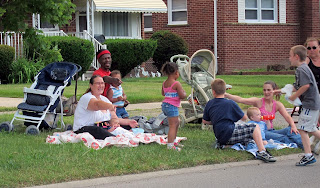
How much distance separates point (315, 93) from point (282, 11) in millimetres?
23837

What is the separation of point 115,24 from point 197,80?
17703mm

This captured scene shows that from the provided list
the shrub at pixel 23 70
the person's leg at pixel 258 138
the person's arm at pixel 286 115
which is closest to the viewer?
the person's leg at pixel 258 138

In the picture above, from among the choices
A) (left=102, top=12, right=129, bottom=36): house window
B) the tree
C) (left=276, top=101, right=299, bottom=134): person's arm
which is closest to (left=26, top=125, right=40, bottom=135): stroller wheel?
the tree

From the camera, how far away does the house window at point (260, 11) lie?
30625 millimetres

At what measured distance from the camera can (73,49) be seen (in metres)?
22.0

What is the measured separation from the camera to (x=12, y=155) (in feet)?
26.2

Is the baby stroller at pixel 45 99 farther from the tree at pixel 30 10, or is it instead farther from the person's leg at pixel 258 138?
the person's leg at pixel 258 138

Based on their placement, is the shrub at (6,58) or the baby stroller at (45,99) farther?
the shrub at (6,58)

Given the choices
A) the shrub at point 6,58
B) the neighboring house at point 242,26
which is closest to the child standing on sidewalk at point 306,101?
the shrub at point 6,58

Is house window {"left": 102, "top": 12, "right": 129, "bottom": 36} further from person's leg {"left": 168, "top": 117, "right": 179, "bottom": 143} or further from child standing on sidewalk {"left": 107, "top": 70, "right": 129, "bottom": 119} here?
person's leg {"left": 168, "top": 117, "right": 179, "bottom": 143}

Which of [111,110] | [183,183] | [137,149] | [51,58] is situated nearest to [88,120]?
[111,110]

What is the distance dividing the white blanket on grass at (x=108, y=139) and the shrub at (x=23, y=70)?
39.2 feet

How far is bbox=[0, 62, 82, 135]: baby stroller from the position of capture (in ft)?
34.0

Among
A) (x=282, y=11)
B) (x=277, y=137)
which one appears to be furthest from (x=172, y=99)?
(x=282, y=11)
